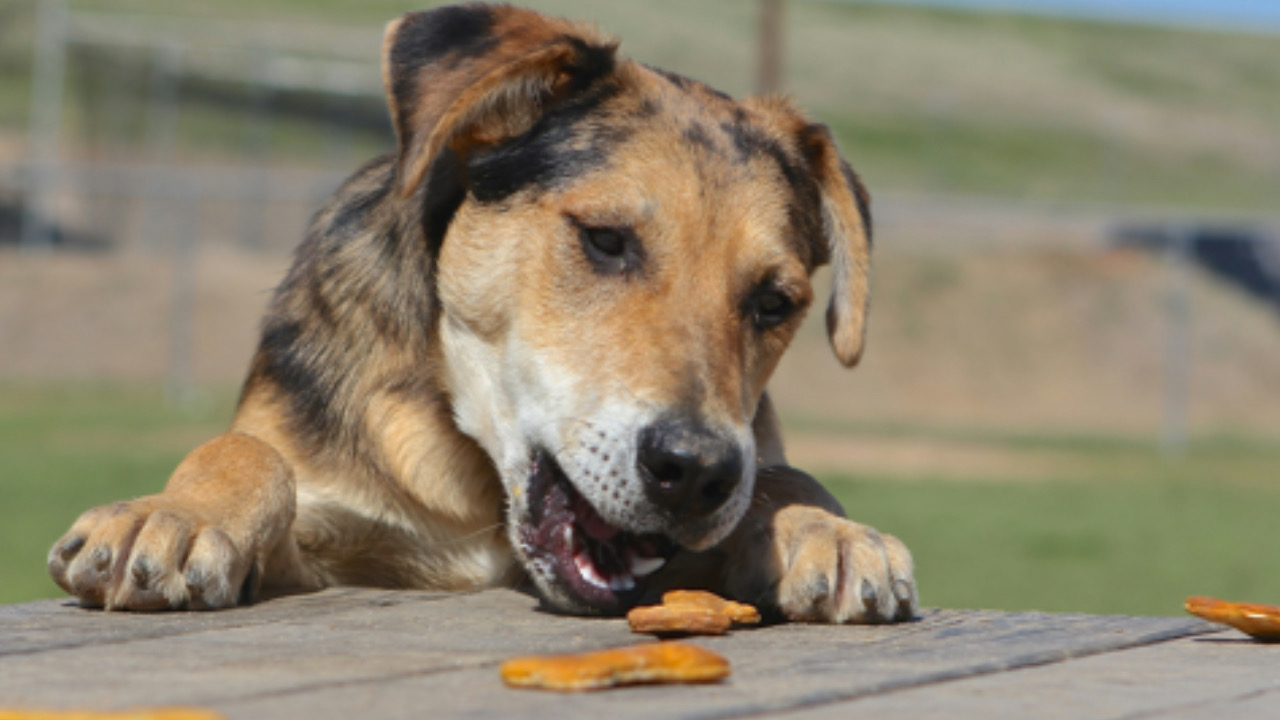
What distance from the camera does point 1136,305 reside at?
29797 millimetres

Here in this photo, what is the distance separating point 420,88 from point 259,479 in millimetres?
1043

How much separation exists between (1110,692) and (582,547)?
1.37m

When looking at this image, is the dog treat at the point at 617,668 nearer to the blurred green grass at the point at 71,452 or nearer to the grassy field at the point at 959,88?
the blurred green grass at the point at 71,452

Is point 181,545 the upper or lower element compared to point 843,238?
lower

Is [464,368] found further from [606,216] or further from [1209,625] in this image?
[1209,625]

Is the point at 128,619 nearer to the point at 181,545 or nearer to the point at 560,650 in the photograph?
the point at 181,545

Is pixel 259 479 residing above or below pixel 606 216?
below

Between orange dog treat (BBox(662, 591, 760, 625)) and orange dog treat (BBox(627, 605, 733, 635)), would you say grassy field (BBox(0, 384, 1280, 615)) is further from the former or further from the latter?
orange dog treat (BBox(627, 605, 733, 635))

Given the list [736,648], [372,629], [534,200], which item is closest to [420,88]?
[534,200]

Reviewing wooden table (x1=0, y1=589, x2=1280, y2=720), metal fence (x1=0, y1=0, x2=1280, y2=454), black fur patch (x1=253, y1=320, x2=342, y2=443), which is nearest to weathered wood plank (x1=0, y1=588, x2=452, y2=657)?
wooden table (x1=0, y1=589, x2=1280, y2=720)

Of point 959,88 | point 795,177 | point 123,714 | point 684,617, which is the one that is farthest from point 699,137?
point 959,88

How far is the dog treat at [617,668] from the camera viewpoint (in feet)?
8.02

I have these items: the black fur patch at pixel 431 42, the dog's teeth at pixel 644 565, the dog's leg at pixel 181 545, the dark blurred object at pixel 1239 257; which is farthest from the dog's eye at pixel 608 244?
the dark blurred object at pixel 1239 257

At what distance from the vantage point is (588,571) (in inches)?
143
